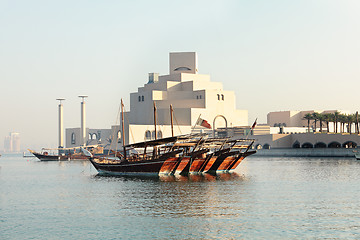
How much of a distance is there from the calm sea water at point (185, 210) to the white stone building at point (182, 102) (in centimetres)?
9420

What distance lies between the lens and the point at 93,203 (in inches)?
1734

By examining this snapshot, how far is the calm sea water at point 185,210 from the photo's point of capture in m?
31.1

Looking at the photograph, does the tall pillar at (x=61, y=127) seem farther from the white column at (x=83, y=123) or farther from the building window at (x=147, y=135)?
the building window at (x=147, y=135)

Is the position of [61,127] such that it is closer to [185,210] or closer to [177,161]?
[177,161]

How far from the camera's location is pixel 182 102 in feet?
528

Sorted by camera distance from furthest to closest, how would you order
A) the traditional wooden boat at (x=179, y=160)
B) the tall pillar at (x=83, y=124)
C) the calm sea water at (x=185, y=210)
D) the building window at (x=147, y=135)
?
the tall pillar at (x=83, y=124) < the building window at (x=147, y=135) < the traditional wooden boat at (x=179, y=160) < the calm sea water at (x=185, y=210)

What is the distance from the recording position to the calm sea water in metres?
31.1

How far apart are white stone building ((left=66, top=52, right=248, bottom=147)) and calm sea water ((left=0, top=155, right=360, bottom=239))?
94196mm

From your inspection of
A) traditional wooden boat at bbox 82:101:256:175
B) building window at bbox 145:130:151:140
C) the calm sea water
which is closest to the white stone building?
building window at bbox 145:130:151:140

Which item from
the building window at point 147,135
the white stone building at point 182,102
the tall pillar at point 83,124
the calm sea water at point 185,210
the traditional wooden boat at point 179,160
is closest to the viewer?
the calm sea water at point 185,210

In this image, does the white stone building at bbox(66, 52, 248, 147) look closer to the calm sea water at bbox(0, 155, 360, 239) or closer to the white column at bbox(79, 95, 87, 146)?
the white column at bbox(79, 95, 87, 146)

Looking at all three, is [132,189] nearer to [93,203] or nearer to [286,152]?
[93,203]

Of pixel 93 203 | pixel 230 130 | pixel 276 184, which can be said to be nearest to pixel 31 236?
pixel 93 203

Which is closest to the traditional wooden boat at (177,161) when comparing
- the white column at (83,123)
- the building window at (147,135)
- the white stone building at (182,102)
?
the building window at (147,135)
